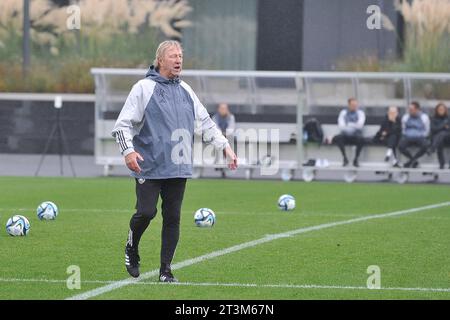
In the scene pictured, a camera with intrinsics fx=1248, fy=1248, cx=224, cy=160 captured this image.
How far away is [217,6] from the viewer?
3688cm

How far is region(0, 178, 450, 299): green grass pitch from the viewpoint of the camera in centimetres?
1015

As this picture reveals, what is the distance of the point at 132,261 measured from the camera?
422 inches

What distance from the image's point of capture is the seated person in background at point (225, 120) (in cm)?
2692

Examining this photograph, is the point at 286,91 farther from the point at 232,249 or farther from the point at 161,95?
the point at 161,95

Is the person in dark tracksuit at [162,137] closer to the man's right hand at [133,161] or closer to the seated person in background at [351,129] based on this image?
the man's right hand at [133,161]

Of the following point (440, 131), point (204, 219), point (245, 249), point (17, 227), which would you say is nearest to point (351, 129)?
point (440, 131)

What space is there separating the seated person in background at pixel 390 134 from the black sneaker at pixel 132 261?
16591 millimetres

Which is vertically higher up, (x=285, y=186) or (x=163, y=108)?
(x=163, y=108)

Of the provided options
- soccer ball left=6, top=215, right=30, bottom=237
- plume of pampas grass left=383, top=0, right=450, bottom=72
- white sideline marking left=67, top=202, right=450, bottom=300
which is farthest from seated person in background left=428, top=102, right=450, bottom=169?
soccer ball left=6, top=215, right=30, bottom=237

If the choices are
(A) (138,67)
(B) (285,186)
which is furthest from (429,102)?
(A) (138,67)

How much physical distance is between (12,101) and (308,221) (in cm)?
1776

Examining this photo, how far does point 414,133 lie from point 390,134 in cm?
51

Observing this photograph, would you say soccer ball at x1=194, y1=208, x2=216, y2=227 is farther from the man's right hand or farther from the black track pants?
the man's right hand

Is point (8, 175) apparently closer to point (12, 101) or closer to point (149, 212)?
point (12, 101)
